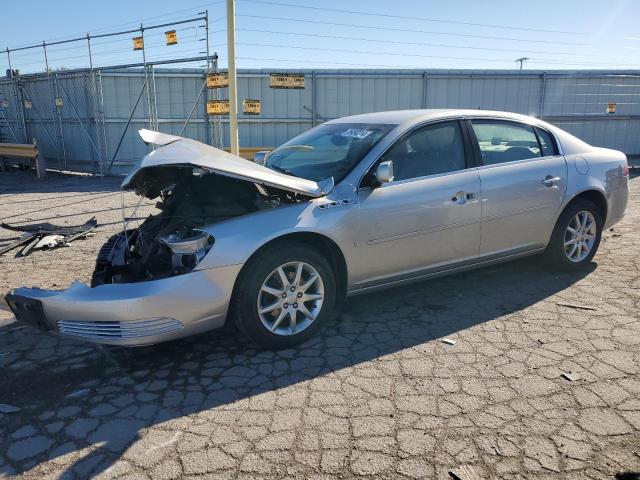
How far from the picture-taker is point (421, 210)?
4.12 metres

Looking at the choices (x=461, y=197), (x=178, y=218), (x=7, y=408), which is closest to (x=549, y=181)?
(x=461, y=197)

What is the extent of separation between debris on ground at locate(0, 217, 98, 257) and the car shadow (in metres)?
2.49

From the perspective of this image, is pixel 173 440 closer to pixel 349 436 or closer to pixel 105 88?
pixel 349 436

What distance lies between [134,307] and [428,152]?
8.44 feet

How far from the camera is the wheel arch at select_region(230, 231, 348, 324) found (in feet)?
11.6

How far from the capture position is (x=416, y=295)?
190 inches

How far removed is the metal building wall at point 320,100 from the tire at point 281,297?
961 cm

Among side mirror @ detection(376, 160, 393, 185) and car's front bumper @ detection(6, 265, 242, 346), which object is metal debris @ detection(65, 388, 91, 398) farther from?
side mirror @ detection(376, 160, 393, 185)

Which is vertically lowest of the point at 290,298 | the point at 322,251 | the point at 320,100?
the point at 290,298

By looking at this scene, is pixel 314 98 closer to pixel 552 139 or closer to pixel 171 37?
pixel 171 37

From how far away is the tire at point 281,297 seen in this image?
353 centimetres

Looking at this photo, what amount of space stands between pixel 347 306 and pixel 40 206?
768cm

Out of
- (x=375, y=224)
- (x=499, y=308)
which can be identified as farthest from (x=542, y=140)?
(x=375, y=224)

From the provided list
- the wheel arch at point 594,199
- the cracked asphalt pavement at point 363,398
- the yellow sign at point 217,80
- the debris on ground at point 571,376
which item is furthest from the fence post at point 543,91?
the debris on ground at point 571,376
